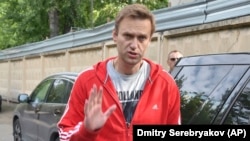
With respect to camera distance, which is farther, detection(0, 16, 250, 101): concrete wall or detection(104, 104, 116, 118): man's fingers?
detection(0, 16, 250, 101): concrete wall

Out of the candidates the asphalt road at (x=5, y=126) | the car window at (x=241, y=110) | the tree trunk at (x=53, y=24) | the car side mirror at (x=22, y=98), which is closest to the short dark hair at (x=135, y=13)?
the car window at (x=241, y=110)

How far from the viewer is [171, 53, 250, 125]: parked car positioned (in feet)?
9.19

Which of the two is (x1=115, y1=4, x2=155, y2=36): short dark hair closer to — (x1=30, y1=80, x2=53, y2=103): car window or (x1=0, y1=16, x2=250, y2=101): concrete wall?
(x1=0, y1=16, x2=250, y2=101): concrete wall

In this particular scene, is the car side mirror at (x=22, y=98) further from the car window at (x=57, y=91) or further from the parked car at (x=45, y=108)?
the car window at (x=57, y=91)

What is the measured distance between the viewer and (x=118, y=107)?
2.39 meters

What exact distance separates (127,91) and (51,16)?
20.0 meters

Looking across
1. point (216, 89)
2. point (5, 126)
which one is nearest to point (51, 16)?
point (5, 126)

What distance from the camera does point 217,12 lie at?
754 centimetres

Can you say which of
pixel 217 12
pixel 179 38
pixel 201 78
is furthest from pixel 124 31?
pixel 179 38

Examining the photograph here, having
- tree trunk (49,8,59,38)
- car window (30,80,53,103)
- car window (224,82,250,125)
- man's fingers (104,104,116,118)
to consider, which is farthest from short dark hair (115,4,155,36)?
tree trunk (49,8,59,38)

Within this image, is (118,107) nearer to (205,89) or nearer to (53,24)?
(205,89)

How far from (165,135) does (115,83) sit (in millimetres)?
435

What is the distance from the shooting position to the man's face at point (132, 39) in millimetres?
2383

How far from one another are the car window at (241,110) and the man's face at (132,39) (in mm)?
791
